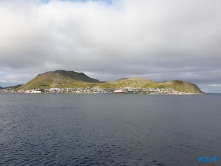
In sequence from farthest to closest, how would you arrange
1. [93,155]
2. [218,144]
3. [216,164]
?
[218,144] → [93,155] → [216,164]

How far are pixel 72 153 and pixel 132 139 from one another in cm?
1986

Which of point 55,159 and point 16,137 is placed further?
point 16,137

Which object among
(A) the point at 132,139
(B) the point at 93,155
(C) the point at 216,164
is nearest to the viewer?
(C) the point at 216,164

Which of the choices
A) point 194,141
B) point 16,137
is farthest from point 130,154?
point 16,137

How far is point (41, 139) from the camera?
184ft

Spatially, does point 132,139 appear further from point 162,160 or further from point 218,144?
point 218,144

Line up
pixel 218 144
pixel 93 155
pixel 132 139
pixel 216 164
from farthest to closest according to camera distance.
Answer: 1. pixel 132 139
2. pixel 218 144
3. pixel 93 155
4. pixel 216 164

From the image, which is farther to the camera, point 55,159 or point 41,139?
point 41,139

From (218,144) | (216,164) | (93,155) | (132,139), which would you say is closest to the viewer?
(216,164)

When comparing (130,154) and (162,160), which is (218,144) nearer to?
(162,160)

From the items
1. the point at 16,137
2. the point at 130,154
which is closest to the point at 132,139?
the point at 130,154

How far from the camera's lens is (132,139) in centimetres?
5694

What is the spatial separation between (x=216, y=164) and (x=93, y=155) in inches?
1065

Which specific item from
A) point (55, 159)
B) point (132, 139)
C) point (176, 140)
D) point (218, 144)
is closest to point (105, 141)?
point (132, 139)
